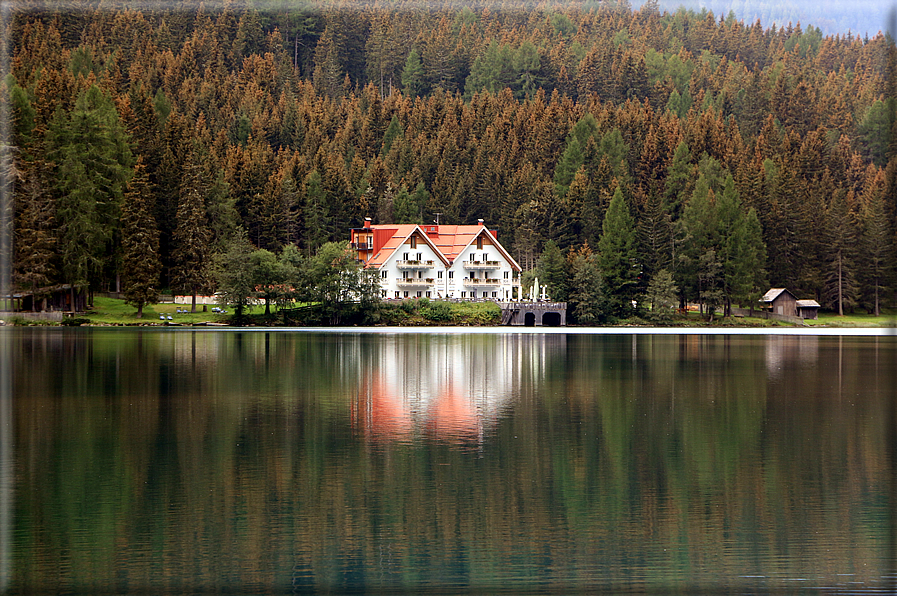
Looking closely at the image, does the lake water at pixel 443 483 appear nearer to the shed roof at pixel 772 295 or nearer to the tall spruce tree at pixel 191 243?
the tall spruce tree at pixel 191 243

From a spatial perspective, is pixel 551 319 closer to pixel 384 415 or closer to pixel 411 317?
pixel 411 317

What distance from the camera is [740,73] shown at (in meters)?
165

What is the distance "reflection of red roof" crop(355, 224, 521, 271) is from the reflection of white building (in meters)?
40.4

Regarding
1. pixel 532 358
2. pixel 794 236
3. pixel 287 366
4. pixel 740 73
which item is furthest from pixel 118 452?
pixel 740 73

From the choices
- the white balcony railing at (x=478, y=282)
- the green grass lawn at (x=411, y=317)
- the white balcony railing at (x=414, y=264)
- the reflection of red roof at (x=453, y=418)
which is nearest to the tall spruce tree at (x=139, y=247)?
the green grass lawn at (x=411, y=317)

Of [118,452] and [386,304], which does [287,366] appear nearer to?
[118,452]

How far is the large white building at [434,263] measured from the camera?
323 ft

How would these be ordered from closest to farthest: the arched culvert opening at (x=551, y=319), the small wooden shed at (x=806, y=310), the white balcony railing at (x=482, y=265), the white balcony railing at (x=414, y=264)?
the arched culvert opening at (x=551, y=319) → the small wooden shed at (x=806, y=310) → the white balcony railing at (x=414, y=264) → the white balcony railing at (x=482, y=265)


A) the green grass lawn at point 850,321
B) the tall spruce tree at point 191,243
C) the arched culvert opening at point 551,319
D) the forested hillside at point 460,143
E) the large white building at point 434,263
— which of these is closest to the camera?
the forested hillside at point 460,143

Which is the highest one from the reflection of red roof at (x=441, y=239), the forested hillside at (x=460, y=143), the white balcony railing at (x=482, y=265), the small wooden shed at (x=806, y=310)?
the forested hillside at (x=460, y=143)

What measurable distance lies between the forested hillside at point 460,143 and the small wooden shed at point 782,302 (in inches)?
72.4

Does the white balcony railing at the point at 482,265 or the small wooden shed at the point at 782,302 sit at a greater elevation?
the white balcony railing at the point at 482,265

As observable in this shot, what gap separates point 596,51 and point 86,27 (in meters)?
88.3

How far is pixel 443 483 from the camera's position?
1825 centimetres
